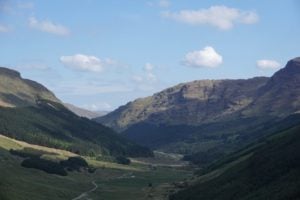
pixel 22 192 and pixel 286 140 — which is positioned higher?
pixel 286 140

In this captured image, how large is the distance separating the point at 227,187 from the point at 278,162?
60.2ft

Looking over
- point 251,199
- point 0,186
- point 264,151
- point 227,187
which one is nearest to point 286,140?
point 264,151

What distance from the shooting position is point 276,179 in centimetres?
14912

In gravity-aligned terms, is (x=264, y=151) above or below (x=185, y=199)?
above

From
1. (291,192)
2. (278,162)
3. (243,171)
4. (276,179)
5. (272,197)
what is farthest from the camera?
(243,171)

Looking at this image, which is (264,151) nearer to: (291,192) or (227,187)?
(227,187)

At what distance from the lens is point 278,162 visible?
16750 centimetres

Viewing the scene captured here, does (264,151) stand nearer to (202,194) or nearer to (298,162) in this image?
(202,194)

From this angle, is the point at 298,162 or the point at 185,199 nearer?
the point at 298,162

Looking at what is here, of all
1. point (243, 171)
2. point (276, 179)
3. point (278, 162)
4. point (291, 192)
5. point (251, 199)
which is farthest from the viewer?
point (243, 171)

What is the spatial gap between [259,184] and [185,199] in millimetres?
43411

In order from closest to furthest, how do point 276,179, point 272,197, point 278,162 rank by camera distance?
1. point 272,197
2. point 276,179
3. point 278,162

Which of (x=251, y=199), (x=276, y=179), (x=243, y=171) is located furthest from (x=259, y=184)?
(x=243, y=171)

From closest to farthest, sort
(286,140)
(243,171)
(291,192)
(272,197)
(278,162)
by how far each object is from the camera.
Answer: (291,192) → (272,197) → (278,162) → (243,171) → (286,140)
